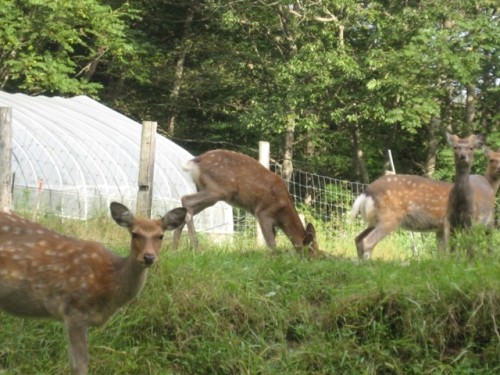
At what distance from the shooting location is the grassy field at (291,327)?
694 cm

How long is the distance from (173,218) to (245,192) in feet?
13.4

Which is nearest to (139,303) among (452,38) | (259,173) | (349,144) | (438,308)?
(438,308)

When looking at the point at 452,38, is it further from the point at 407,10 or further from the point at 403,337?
the point at 403,337

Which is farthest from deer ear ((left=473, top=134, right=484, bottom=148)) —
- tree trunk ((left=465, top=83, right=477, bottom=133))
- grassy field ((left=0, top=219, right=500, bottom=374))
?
tree trunk ((left=465, top=83, right=477, bottom=133))

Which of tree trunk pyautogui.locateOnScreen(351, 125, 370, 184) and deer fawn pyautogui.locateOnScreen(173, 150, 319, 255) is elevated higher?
tree trunk pyautogui.locateOnScreen(351, 125, 370, 184)

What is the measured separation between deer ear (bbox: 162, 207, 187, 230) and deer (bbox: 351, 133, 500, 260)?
449 centimetres

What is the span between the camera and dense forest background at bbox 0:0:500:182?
23031 mm

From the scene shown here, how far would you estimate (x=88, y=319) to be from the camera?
6.54 metres

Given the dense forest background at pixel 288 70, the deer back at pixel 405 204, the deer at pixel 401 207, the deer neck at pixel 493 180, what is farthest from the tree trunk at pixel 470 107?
the deer back at pixel 405 204

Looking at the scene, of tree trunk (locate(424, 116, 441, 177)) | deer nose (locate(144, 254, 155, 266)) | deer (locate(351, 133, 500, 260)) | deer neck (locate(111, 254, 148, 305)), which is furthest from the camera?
tree trunk (locate(424, 116, 441, 177))

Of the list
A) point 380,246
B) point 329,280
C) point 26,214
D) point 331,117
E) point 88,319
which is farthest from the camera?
point 331,117

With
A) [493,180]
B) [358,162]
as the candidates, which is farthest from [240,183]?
[358,162]

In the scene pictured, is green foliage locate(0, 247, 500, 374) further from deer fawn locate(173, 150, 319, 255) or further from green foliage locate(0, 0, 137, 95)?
green foliage locate(0, 0, 137, 95)

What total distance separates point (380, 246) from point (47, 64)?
14.8m
